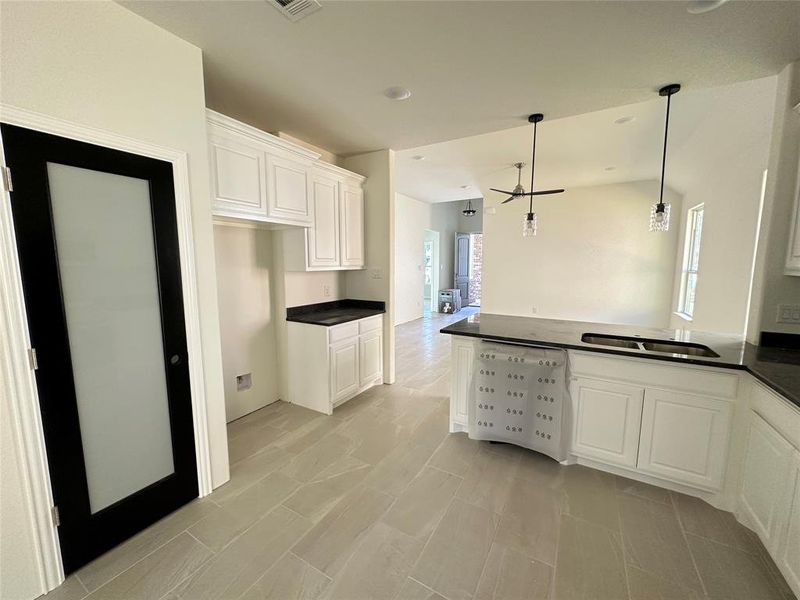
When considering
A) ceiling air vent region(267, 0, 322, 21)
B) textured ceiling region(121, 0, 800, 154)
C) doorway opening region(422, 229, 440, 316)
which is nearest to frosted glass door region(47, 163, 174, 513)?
textured ceiling region(121, 0, 800, 154)

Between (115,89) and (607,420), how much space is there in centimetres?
349

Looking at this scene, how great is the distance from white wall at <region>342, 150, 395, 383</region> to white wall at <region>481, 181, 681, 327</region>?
4.05 m

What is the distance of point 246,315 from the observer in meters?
3.14

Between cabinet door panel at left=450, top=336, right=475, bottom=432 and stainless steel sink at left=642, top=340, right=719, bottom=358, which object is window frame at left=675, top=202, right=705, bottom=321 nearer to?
stainless steel sink at left=642, top=340, right=719, bottom=358

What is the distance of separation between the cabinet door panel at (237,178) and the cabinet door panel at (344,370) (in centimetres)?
148

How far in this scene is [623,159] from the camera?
4.69m

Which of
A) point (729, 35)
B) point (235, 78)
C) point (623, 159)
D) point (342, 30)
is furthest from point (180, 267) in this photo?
point (623, 159)

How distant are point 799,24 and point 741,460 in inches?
94.2

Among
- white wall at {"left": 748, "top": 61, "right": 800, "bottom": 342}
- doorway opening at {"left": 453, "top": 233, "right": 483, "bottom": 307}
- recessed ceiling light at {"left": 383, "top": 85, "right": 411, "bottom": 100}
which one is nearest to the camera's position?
white wall at {"left": 748, "top": 61, "right": 800, "bottom": 342}

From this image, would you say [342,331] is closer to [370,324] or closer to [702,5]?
[370,324]

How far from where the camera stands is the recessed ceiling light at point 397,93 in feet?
7.90

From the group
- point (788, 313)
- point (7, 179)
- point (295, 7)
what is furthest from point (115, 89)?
point (788, 313)

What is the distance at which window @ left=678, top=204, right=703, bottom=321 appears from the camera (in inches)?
193

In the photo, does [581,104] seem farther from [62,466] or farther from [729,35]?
[62,466]
